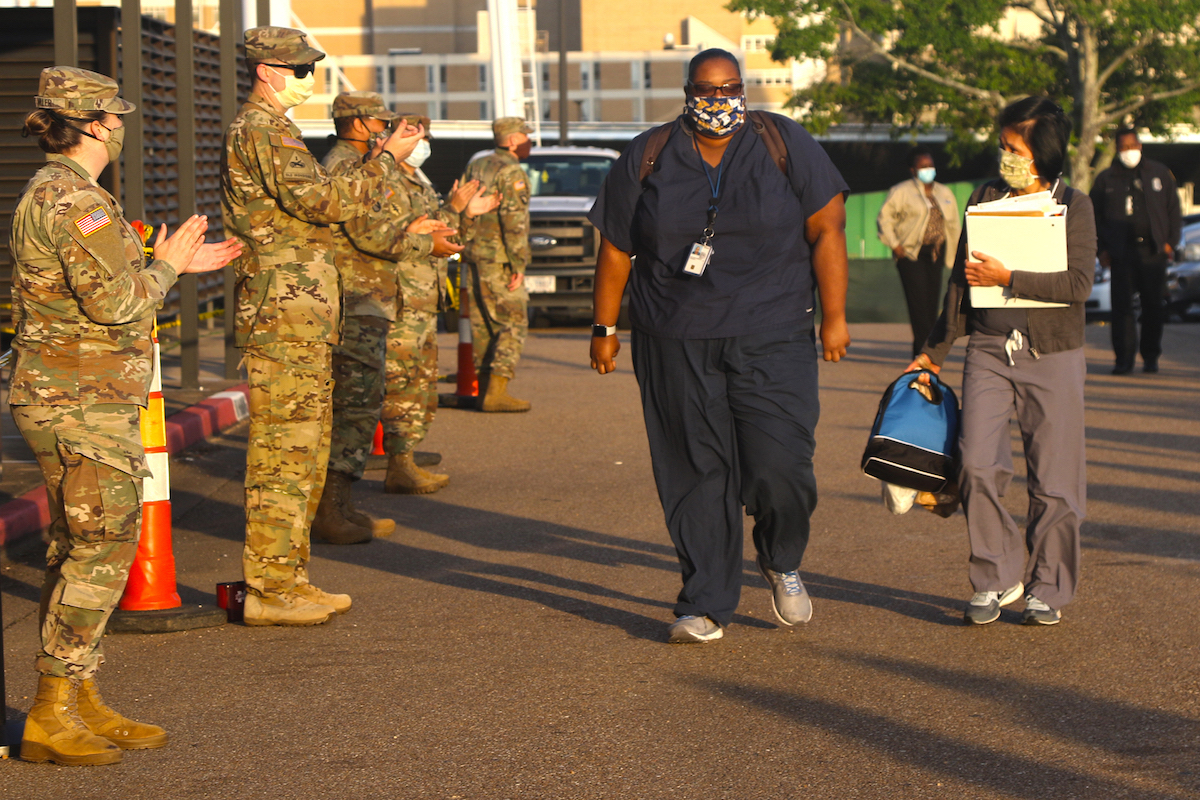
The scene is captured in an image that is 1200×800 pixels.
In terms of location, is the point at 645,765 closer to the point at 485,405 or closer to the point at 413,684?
the point at 413,684

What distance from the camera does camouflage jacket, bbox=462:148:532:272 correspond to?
11.8 meters

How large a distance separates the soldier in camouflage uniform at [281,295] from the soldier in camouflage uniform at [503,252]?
18.7 ft

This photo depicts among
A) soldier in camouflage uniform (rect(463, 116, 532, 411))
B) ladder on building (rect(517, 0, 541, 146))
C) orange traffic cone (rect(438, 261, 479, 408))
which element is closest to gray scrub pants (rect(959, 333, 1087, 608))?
soldier in camouflage uniform (rect(463, 116, 532, 411))

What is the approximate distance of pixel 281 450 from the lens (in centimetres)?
605

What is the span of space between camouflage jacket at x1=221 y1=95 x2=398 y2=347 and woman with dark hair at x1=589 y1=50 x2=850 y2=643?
3.51 feet

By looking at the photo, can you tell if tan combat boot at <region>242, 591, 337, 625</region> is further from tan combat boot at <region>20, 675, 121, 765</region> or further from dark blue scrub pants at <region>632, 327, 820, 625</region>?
tan combat boot at <region>20, 675, 121, 765</region>

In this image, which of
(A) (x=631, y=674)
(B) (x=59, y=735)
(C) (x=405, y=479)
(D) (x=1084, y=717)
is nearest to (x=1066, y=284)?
(D) (x=1084, y=717)

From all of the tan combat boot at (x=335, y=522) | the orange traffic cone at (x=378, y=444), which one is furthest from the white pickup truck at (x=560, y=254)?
the tan combat boot at (x=335, y=522)

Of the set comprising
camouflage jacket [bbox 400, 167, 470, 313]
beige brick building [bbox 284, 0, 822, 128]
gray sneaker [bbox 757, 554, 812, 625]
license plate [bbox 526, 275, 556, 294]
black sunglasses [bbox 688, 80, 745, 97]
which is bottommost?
gray sneaker [bbox 757, 554, 812, 625]

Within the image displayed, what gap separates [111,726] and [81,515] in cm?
66

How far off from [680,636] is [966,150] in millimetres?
44432

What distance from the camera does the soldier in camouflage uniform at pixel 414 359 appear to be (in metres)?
8.85

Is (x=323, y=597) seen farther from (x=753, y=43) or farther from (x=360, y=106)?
(x=753, y=43)

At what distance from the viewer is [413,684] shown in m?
5.38
